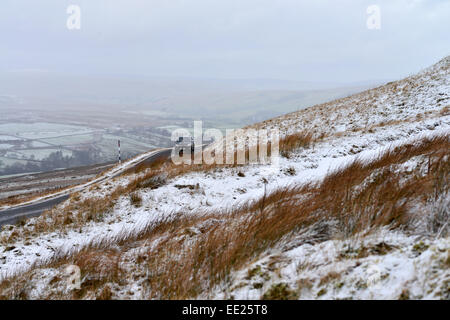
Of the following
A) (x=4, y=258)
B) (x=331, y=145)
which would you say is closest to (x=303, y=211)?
(x=4, y=258)

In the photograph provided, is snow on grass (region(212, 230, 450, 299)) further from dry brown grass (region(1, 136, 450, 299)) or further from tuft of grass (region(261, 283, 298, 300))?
dry brown grass (region(1, 136, 450, 299))

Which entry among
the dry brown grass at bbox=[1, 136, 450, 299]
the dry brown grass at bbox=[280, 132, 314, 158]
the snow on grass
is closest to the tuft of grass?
the snow on grass

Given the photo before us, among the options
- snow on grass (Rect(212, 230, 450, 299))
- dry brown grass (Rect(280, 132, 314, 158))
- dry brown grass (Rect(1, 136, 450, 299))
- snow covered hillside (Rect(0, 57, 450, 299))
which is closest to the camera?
snow on grass (Rect(212, 230, 450, 299))

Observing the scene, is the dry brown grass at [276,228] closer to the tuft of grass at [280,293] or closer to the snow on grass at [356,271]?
the snow on grass at [356,271]

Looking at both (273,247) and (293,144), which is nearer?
(273,247)

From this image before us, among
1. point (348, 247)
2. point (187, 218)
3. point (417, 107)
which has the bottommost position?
point (187, 218)

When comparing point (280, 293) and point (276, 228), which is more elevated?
point (276, 228)

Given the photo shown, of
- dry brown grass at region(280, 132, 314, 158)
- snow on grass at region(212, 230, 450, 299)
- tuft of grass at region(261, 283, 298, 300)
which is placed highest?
dry brown grass at region(280, 132, 314, 158)

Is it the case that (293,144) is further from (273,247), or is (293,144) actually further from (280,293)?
(280,293)

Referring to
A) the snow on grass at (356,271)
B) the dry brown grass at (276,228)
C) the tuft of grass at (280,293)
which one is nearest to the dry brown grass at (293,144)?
the dry brown grass at (276,228)

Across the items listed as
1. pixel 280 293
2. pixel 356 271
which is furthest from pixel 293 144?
pixel 280 293
